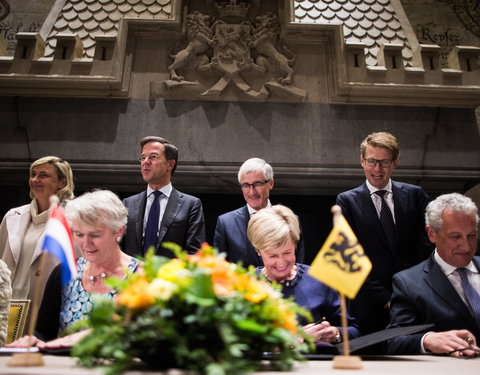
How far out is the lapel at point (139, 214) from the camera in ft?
11.9

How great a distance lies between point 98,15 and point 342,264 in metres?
5.46

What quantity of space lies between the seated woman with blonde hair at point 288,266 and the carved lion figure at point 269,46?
3.23 m

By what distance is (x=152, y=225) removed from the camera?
3.69 meters

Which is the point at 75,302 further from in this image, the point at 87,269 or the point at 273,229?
the point at 273,229

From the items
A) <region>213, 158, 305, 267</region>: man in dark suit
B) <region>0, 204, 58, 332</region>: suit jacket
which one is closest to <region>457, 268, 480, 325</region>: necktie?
<region>213, 158, 305, 267</region>: man in dark suit

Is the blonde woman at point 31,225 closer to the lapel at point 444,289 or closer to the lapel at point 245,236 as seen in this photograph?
the lapel at point 245,236

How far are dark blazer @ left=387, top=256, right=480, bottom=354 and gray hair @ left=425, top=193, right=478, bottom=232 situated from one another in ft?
0.71

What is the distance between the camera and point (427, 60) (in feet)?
18.5

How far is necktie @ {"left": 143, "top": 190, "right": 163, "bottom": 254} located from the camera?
3641 millimetres

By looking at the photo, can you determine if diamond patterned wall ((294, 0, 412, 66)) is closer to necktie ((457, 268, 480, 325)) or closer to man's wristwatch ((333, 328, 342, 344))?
necktie ((457, 268, 480, 325))

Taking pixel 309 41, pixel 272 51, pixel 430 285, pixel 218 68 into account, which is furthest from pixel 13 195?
pixel 430 285

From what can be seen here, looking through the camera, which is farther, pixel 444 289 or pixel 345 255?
pixel 444 289

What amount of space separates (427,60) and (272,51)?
1.78 metres

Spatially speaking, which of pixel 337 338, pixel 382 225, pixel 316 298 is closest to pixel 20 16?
pixel 382 225
